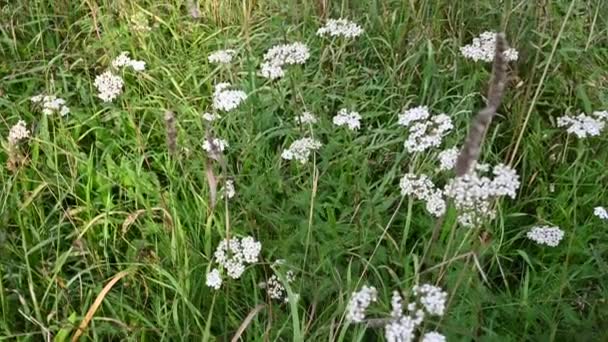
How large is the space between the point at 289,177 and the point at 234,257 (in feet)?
1.49

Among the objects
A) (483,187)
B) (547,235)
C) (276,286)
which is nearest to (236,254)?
(276,286)

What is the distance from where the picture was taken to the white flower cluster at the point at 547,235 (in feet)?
6.37

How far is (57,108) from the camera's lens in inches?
89.0

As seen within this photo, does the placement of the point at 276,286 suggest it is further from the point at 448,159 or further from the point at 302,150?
the point at 448,159

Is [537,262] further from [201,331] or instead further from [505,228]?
[201,331]

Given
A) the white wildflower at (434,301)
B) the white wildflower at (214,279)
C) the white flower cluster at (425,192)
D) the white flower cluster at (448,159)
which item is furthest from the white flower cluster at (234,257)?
the white wildflower at (434,301)

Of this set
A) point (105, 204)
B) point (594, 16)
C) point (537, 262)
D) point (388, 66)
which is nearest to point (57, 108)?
point (105, 204)

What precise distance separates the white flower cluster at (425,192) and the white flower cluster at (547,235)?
0.97 ft

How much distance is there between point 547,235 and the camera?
196 centimetres

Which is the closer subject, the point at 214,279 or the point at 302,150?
the point at 214,279

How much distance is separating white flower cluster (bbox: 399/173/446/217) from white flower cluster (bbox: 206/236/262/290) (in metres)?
0.39

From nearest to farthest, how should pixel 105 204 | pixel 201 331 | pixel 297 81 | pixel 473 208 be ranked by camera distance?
pixel 473 208 < pixel 201 331 < pixel 105 204 < pixel 297 81

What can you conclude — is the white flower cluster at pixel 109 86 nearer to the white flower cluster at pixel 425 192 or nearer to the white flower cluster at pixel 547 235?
the white flower cluster at pixel 425 192

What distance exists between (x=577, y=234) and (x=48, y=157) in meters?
1.54
